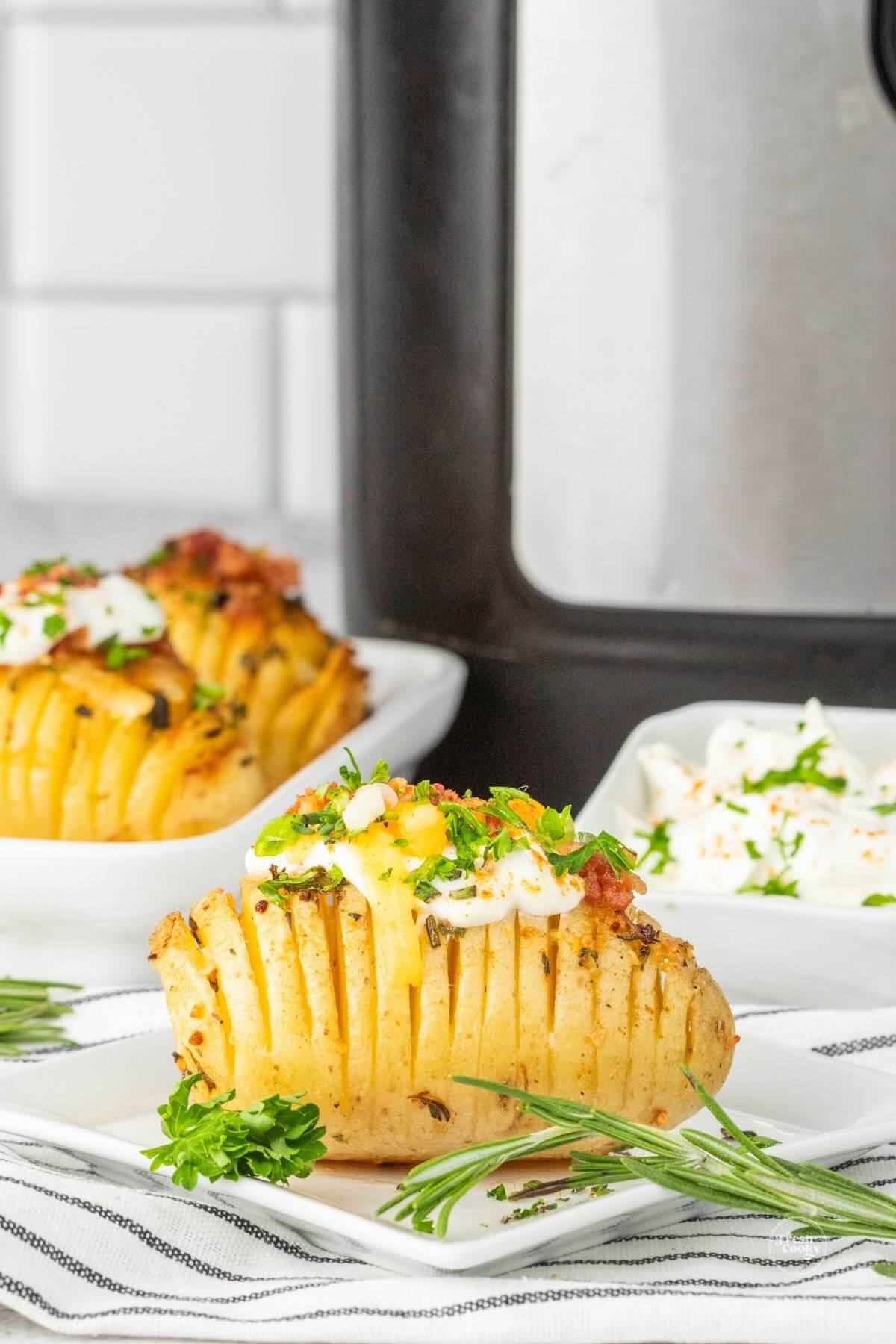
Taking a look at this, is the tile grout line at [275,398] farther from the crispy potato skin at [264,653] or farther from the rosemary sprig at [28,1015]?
the rosemary sprig at [28,1015]

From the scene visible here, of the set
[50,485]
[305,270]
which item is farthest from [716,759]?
[50,485]

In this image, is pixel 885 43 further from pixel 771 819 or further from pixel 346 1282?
pixel 346 1282

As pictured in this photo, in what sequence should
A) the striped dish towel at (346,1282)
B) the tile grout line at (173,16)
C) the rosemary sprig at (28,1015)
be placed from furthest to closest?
the tile grout line at (173,16) < the rosemary sprig at (28,1015) < the striped dish towel at (346,1282)

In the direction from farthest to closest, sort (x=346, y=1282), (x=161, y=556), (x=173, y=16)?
(x=173, y=16) → (x=161, y=556) → (x=346, y=1282)

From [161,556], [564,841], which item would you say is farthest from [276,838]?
[161,556]

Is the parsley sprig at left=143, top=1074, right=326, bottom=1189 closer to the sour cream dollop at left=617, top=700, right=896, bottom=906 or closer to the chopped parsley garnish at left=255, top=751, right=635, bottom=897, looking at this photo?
the chopped parsley garnish at left=255, top=751, right=635, bottom=897

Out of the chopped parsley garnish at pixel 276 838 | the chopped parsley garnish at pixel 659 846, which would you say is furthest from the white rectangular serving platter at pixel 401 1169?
the chopped parsley garnish at pixel 659 846

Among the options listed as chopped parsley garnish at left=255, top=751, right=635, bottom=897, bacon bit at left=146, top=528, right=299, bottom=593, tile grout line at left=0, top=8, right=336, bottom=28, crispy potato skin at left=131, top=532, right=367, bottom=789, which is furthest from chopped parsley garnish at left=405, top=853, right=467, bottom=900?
tile grout line at left=0, top=8, right=336, bottom=28
